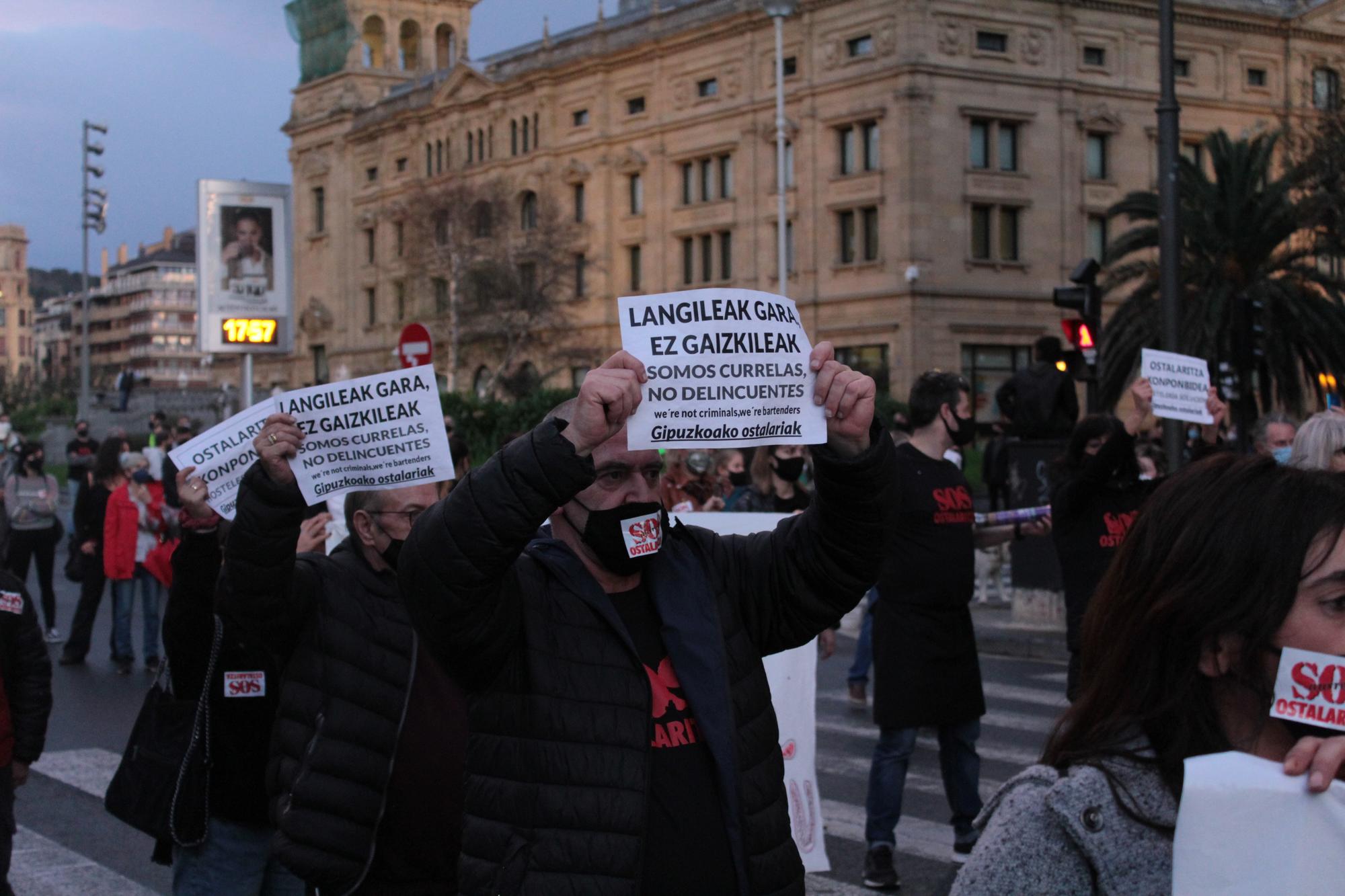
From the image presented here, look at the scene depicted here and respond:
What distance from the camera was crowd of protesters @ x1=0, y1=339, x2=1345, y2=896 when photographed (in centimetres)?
209

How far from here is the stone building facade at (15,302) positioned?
553 feet

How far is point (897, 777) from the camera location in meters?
6.75

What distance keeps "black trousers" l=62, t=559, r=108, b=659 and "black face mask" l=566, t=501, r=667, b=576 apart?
12.2 meters

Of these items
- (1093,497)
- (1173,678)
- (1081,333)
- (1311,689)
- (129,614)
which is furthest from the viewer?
(1081,333)

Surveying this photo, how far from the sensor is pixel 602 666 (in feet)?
9.70

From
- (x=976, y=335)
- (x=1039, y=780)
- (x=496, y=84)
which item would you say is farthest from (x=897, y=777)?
(x=496, y=84)

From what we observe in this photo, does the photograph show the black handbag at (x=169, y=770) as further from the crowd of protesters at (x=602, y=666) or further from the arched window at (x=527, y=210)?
the arched window at (x=527, y=210)

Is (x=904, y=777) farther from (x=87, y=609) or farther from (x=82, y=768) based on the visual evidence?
(x=87, y=609)

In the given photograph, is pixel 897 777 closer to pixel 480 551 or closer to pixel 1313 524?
pixel 480 551

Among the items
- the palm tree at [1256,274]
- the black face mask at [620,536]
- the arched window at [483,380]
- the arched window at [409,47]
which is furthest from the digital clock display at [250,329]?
the arched window at [409,47]

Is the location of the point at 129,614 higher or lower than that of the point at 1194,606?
lower

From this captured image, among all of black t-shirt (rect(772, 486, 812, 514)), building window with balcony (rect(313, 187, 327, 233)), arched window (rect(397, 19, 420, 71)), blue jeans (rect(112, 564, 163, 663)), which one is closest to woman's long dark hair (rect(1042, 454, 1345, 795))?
black t-shirt (rect(772, 486, 812, 514))

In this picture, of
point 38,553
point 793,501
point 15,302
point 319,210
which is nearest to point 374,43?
point 319,210

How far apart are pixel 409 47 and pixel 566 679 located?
80.6 m
